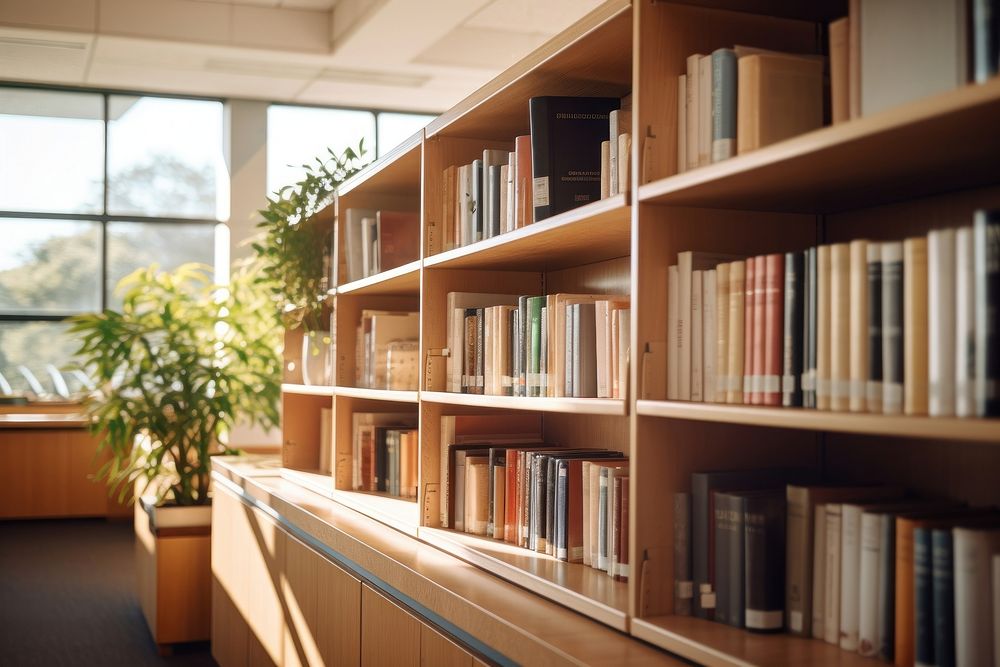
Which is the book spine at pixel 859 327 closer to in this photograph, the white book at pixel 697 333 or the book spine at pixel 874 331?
the book spine at pixel 874 331

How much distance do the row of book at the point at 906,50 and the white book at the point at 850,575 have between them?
→ 59 cm

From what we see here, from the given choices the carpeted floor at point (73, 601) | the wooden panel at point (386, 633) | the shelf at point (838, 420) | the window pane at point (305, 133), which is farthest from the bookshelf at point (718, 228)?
the window pane at point (305, 133)

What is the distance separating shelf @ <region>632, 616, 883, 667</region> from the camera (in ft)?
4.81

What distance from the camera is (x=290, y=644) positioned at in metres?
3.45

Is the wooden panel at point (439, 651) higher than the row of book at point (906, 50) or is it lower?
lower

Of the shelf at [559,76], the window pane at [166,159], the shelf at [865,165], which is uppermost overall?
the window pane at [166,159]

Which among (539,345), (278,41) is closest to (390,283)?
(539,345)

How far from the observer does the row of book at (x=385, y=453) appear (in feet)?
11.4

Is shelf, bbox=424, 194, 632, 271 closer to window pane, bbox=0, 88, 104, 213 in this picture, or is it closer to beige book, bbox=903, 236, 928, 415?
beige book, bbox=903, 236, 928, 415

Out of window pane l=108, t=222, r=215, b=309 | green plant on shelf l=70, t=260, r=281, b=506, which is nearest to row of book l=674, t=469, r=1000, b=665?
green plant on shelf l=70, t=260, r=281, b=506

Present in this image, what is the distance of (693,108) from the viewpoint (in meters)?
1.77

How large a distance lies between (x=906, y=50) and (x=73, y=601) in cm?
565

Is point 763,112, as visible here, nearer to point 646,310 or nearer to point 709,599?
point 646,310

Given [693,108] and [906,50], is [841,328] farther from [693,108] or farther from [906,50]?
[693,108]
